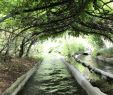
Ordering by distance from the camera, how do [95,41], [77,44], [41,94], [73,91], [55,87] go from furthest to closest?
[77,44], [95,41], [55,87], [73,91], [41,94]

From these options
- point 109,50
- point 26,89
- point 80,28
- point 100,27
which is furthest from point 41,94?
point 109,50

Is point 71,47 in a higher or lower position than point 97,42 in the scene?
lower

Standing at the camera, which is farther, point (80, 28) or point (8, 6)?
point (80, 28)

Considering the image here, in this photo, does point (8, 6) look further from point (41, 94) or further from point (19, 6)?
point (41, 94)

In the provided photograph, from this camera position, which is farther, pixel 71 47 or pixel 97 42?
pixel 71 47

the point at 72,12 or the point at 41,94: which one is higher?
the point at 72,12

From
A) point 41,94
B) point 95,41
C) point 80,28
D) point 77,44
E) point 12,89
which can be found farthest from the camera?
point 77,44

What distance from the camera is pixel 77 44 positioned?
4947cm

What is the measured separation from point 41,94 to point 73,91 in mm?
1506

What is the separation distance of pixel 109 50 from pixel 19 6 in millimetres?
21732

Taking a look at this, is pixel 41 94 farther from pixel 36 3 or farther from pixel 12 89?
pixel 36 3

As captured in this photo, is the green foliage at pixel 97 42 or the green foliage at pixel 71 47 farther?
the green foliage at pixel 71 47

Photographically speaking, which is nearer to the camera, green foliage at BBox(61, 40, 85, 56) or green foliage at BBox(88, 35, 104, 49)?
green foliage at BBox(88, 35, 104, 49)

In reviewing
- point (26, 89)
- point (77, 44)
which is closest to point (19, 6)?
point (26, 89)
